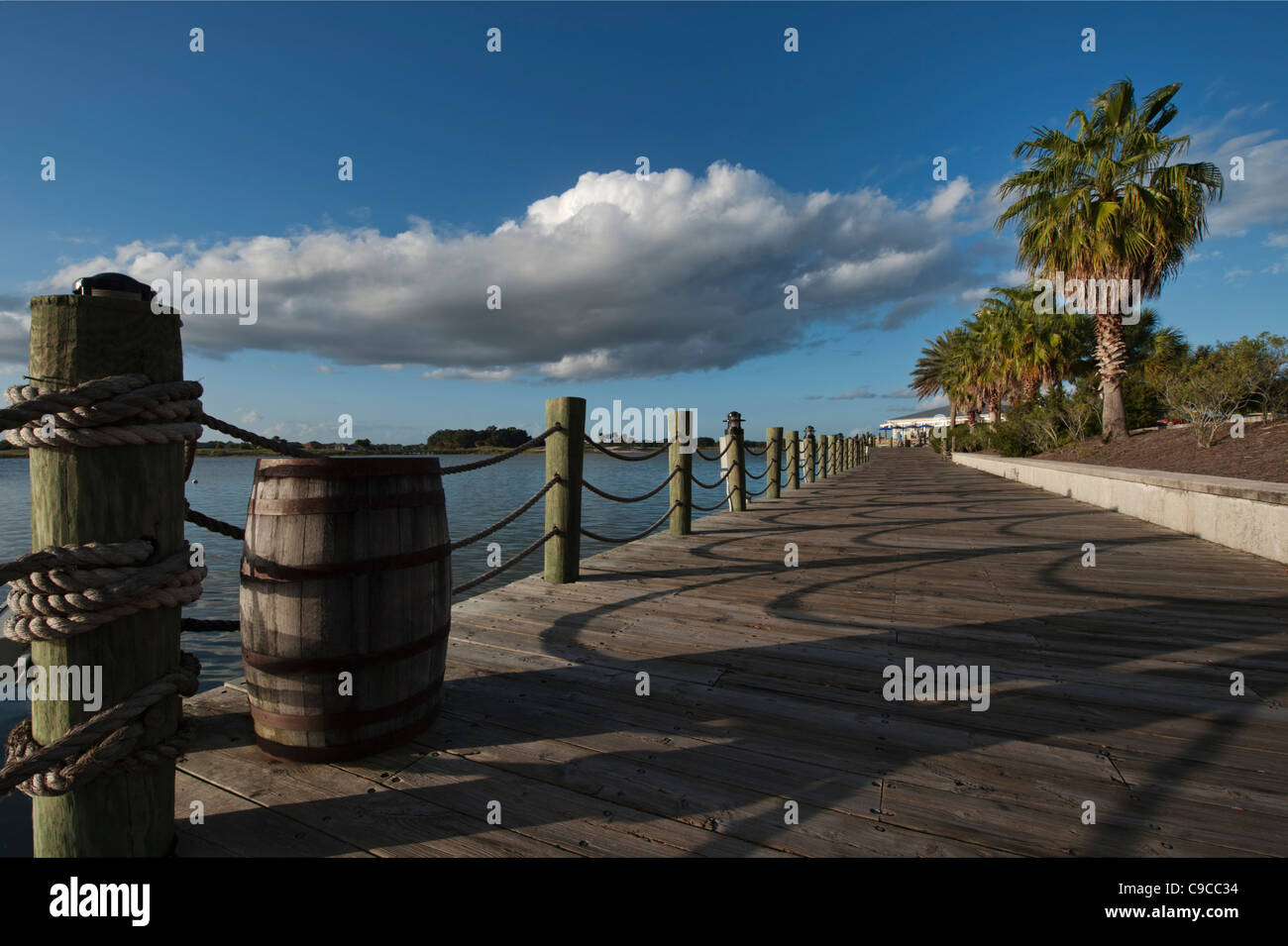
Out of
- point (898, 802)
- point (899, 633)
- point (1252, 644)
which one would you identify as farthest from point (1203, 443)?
point (898, 802)

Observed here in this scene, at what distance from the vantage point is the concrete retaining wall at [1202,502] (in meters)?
4.89

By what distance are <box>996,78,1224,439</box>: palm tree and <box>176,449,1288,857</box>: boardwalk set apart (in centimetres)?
1396

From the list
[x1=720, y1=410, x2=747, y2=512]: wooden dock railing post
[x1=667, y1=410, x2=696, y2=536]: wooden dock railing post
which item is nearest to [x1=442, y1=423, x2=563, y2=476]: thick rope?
[x1=667, y1=410, x2=696, y2=536]: wooden dock railing post

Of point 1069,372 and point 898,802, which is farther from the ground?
point 1069,372

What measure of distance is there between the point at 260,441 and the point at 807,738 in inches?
93.1

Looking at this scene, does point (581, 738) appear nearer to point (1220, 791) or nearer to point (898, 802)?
point (898, 802)

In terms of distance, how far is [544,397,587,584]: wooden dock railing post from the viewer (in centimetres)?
429

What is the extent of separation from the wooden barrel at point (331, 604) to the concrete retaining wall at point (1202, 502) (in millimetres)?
6690

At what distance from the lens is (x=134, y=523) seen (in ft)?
4.69

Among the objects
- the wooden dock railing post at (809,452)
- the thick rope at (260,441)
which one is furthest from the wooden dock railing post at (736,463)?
the thick rope at (260,441)

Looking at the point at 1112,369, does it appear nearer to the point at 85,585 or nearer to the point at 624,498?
the point at 624,498
